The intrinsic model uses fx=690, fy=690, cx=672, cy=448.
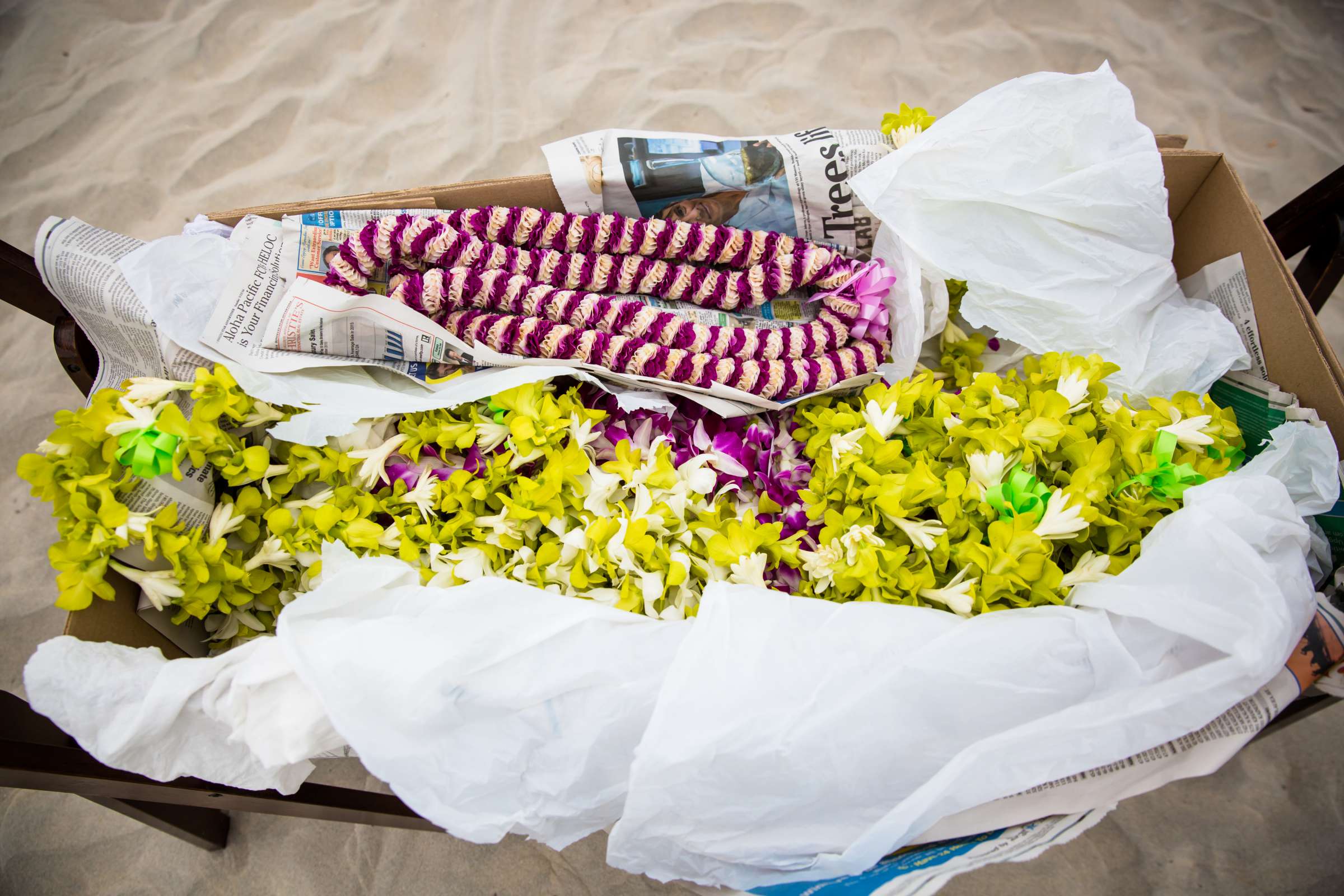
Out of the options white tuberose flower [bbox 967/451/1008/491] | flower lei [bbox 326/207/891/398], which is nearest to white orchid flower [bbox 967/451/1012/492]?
white tuberose flower [bbox 967/451/1008/491]

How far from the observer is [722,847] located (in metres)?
0.55

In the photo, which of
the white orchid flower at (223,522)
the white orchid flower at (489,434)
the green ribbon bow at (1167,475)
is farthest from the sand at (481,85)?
the green ribbon bow at (1167,475)

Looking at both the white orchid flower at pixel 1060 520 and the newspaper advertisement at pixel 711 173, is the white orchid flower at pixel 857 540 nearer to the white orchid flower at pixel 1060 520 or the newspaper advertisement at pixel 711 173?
the white orchid flower at pixel 1060 520

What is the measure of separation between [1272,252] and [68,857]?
1.67 metres

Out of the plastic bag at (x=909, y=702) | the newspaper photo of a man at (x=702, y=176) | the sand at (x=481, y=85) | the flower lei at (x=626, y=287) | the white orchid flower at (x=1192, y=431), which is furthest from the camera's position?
the sand at (x=481, y=85)

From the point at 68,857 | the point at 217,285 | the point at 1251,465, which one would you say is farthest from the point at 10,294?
the point at 1251,465

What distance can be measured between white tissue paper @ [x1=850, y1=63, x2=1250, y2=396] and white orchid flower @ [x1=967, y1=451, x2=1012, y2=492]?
24 centimetres

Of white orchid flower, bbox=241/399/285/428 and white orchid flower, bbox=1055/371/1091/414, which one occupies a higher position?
white orchid flower, bbox=1055/371/1091/414

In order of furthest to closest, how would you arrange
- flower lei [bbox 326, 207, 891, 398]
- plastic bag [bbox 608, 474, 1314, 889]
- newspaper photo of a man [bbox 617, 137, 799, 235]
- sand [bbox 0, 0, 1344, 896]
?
sand [bbox 0, 0, 1344, 896], newspaper photo of a man [bbox 617, 137, 799, 235], flower lei [bbox 326, 207, 891, 398], plastic bag [bbox 608, 474, 1314, 889]

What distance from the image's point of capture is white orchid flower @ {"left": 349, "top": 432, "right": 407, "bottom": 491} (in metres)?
0.67

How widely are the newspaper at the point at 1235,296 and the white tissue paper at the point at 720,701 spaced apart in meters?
0.31

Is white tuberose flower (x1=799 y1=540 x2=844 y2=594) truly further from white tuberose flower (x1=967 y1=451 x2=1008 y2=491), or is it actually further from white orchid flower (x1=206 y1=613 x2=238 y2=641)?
white orchid flower (x1=206 y1=613 x2=238 y2=641)

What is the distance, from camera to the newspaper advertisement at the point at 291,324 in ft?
2.38

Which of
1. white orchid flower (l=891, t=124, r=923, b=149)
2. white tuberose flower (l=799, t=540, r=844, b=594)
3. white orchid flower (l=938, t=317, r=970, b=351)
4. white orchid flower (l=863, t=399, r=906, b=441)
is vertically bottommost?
white tuberose flower (l=799, t=540, r=844, b=594)
